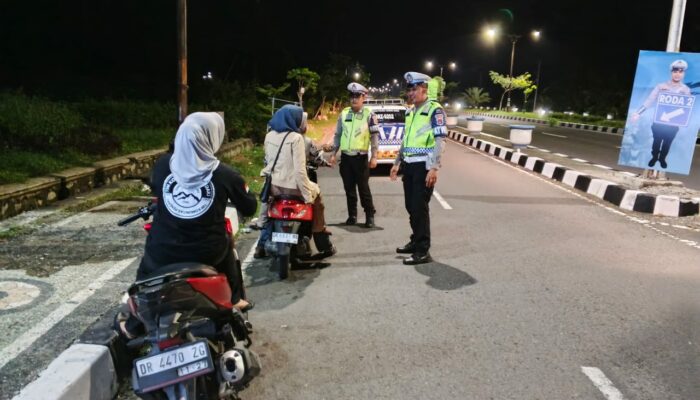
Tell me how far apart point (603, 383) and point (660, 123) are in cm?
683

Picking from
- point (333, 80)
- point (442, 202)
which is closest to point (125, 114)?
point (442, 202)

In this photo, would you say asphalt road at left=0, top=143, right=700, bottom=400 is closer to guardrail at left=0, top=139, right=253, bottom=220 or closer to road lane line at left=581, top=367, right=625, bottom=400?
road lane line at left=581, top=367, right=625, bottom=400

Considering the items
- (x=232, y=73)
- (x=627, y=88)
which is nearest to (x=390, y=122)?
(x=232, y=73)

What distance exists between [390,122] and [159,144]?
507cm

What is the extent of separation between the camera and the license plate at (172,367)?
2541 millimetres

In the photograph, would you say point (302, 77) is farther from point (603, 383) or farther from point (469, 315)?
point (603, 383)

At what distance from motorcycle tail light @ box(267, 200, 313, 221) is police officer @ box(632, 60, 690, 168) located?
6473 millimetres

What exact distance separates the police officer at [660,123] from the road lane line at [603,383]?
6.65m

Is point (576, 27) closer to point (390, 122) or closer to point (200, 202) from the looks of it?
point (390, 122)

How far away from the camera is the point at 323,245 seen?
19.6ft

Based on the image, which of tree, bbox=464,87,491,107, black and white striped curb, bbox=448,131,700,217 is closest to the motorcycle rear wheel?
black and white striped curb, bbox=448,131,700,217

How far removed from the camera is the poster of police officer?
8.53 metres

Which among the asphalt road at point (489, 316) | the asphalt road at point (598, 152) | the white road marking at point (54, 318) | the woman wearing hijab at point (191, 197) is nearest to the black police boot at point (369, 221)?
the asphalt road at point (489, 316)

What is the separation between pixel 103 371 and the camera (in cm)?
322
